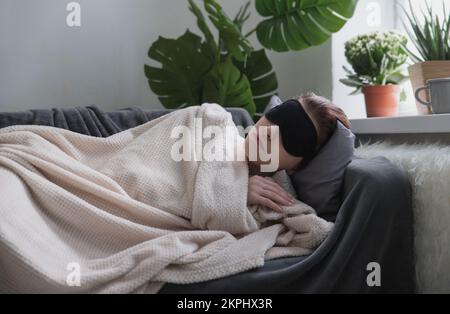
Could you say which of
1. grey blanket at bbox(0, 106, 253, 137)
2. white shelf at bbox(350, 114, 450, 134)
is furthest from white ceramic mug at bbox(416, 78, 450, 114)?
grey blanket at bbox(0, 106, 253, 137)

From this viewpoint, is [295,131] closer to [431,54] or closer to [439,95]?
[439,95]

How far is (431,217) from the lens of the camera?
1.21 meters

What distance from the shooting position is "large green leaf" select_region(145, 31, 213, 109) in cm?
222

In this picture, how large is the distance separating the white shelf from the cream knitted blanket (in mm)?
551

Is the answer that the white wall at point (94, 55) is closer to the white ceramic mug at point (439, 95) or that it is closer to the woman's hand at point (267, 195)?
the white ceramic mug at point (439, 95)

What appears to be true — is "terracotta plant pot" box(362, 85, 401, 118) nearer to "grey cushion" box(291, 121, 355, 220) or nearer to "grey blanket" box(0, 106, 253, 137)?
"grey cushion" box(291, 121, 355, 220)

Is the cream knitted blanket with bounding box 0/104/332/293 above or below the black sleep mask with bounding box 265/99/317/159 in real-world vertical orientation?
below

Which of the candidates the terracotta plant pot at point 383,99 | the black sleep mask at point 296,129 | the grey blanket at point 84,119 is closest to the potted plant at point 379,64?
the terracotta plant pot at point 383,99

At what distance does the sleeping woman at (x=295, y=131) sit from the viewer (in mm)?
1437

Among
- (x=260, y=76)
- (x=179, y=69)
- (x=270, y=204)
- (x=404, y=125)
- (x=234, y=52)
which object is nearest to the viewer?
(x=270, y=204)

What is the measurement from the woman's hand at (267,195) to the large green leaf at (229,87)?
82 cm

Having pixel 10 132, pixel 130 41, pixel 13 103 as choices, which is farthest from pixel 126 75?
pixel 10 132

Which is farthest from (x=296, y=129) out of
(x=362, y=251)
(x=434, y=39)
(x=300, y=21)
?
(x=300, y=21)

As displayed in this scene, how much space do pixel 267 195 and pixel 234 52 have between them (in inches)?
36.9
